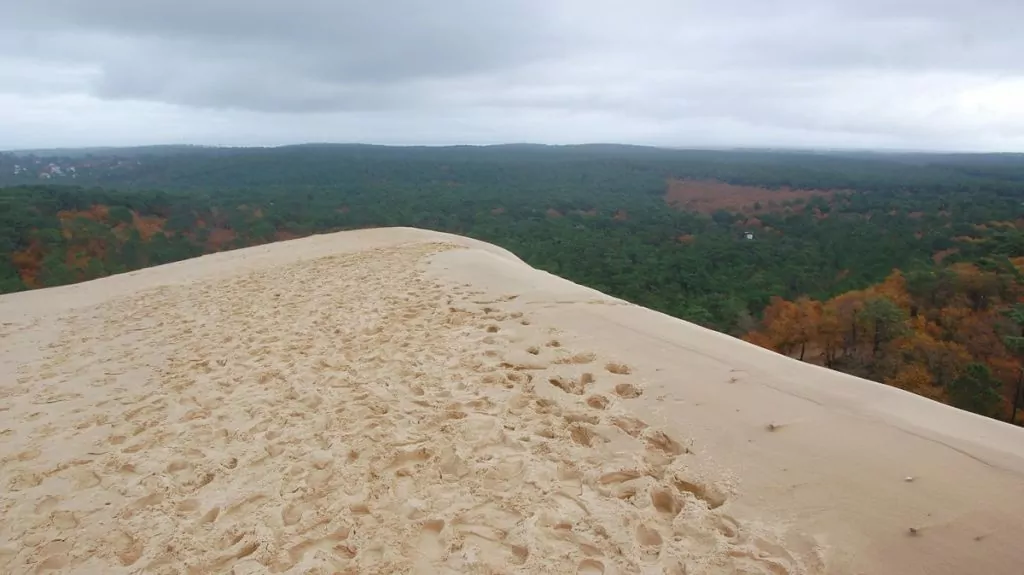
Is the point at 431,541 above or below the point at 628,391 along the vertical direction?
below

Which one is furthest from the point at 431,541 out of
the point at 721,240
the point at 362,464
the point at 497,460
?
the point at 721,240

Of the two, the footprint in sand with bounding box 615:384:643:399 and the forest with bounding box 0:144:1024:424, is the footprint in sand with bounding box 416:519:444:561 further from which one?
the forest with bounding box 0:144:1024:424

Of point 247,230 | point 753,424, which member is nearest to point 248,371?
point 753,424

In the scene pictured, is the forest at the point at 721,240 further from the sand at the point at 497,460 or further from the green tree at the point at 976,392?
the sand at the point at 497,460

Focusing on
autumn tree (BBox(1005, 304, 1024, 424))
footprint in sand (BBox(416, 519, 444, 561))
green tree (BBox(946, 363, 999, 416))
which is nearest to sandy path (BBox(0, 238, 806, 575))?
footprint in sand (BBox(416, 519, 444, 561))

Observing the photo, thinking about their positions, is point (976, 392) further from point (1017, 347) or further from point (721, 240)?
point (721, 240)

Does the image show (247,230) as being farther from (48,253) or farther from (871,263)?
(871,263)
